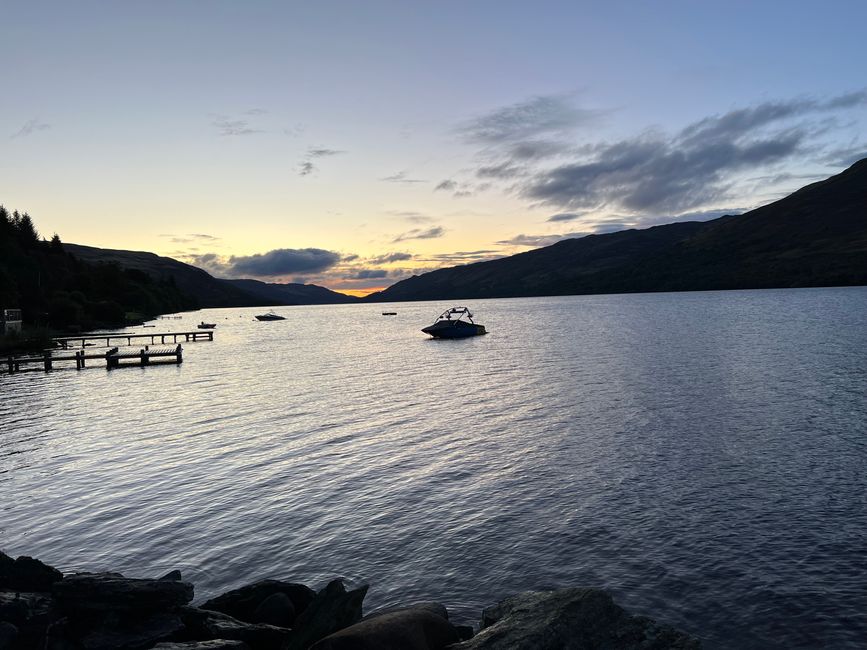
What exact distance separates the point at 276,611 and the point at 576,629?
646 cm

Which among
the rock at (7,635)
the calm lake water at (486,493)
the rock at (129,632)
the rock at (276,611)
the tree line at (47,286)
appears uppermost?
the tree line at (47,286)

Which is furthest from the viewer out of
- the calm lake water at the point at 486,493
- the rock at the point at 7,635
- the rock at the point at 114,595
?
the calm lake water at the point at 486,493

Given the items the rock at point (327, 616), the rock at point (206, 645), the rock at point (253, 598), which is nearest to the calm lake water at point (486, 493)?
the rock at point (253, 598)

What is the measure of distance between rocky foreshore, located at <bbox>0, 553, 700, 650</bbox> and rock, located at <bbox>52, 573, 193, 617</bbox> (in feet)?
0.06

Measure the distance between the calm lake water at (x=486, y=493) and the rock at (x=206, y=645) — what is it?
446 cm

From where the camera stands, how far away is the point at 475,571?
1557 cm

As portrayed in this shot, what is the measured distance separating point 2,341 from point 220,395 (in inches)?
2372

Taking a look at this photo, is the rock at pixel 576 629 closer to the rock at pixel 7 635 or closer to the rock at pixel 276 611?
the rock at pixel 276 611

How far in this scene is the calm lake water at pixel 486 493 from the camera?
14695 millimetres

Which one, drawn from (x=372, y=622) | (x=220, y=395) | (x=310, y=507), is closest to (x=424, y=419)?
(x=310, y=507)

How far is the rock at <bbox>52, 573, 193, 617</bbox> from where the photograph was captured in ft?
39.0

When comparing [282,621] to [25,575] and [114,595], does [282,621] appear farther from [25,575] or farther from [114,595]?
[25,575]

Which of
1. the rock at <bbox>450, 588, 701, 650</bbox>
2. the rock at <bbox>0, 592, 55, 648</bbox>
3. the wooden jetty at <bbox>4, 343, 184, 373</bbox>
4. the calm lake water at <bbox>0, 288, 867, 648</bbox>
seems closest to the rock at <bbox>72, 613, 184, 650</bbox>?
the rock at <bbox>0, 592, 55, 648</bbox>

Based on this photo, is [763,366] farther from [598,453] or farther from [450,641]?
[450,641]
